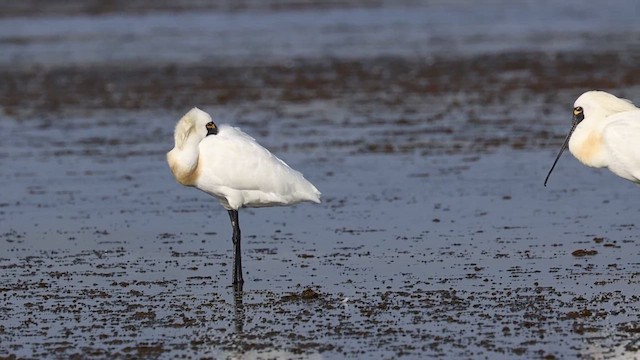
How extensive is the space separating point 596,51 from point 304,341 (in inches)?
903

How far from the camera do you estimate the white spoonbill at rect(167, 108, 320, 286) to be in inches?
414

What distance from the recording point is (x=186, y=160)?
34.3 ft

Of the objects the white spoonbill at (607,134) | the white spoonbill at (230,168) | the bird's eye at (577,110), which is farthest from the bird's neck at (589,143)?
the white spoonbill at (230,168)

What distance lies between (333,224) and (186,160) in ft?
7.55

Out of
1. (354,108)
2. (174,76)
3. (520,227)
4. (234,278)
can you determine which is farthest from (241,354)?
(174,76)

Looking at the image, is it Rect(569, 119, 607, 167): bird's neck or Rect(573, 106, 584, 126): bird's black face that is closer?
Rect(569, 119, 607, 167): bird's neck

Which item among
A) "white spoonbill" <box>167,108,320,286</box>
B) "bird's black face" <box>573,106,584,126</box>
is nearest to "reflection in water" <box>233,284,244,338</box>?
"white spoonbill" <box>167,108,320,286</box>

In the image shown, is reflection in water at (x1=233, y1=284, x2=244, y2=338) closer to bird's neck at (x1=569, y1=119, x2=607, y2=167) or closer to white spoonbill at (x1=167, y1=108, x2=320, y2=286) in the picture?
white spoonbill at (x1=167, y1=108, x2=320, y2=286)

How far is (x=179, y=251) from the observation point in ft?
37.2

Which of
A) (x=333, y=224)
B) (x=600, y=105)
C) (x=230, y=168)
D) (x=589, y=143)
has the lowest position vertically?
(x=333, y=224)

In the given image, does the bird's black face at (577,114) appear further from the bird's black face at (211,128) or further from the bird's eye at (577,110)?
the bird's black face at (211,128)

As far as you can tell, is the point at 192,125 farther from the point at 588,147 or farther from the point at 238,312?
the point at 588,147

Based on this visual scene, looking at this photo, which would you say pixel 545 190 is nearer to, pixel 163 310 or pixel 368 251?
pixel 368 251

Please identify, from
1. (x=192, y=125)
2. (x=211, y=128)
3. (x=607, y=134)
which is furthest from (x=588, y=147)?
(x=192, y=125)
